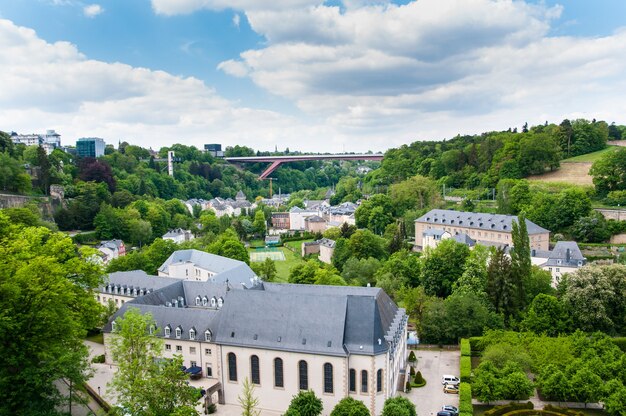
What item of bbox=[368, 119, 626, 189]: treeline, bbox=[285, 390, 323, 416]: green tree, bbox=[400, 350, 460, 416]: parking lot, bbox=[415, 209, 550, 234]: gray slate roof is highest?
bbox=[368, 119, 626, 189]: treeline

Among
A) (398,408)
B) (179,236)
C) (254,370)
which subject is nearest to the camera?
(398,408)

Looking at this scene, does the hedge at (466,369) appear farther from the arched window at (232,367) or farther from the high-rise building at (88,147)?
the high-rise building at (88,147)

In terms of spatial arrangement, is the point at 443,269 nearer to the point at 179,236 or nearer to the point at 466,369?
the point at 466,369

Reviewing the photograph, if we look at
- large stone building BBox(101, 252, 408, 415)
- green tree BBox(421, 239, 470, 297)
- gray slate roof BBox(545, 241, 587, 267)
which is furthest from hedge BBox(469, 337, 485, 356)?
gray slate roof BBox(545, 241, 587, 267)

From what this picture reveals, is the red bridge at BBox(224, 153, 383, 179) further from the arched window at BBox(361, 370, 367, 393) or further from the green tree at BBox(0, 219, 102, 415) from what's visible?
the green tree at BBox(0, 219, 102, 415)

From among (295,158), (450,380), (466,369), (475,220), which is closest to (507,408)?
(466,369)

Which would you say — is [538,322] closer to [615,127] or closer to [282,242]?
[282,242]

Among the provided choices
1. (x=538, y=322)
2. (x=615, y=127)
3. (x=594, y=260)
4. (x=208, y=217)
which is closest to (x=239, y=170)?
(x=208, y=217)

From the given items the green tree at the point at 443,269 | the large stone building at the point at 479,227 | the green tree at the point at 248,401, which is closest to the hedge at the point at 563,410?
the green tree at the point at 248,401
